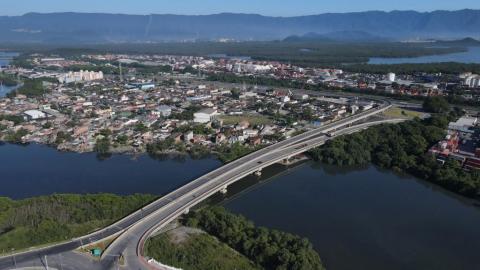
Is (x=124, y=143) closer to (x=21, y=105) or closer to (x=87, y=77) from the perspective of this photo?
(x=21, y=105)

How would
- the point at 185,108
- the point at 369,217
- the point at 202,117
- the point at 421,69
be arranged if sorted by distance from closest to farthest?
the point at 369,217
the point at 202,117
the point at 185,108
the point at 421,69

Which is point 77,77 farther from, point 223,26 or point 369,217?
point 223,26

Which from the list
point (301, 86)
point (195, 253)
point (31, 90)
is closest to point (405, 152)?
point (195, 253)

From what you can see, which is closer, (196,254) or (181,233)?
(196,254)

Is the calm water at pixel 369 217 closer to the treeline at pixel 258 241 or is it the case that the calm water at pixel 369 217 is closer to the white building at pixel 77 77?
the treeline at pixel 258 241

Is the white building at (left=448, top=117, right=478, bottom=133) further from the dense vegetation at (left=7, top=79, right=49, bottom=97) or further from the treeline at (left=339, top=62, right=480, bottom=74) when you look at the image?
the dense vegetation at (left=7, top=79, right=49, bottom=97)

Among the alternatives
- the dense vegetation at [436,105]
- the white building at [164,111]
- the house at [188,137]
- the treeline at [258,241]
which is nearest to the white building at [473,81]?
the dense vegetation at [436,105]
